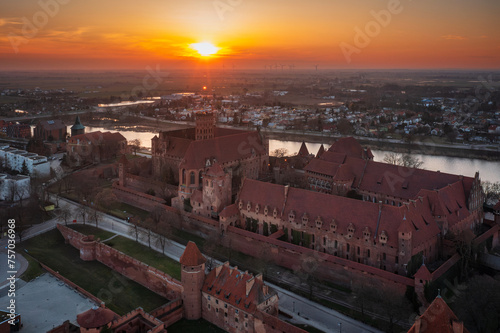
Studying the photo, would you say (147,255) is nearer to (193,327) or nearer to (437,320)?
(193,327)

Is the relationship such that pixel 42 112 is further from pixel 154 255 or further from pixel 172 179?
pixel 154 255

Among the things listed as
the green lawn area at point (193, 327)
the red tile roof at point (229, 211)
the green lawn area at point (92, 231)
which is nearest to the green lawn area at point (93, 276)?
the green lawn area at point (92, 231)

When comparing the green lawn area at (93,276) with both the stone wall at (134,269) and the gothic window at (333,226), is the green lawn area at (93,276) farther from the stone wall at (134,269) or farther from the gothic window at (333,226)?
the gothic window at (333,226)

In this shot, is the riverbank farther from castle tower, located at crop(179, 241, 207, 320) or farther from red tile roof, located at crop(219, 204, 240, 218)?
castle tower, located at crop(179, 241, 207, 320)

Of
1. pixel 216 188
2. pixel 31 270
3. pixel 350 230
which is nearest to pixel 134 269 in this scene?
pixel 31 270

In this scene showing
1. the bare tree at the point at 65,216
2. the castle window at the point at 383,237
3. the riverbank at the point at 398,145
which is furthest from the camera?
the riverbank at the point at 398,145

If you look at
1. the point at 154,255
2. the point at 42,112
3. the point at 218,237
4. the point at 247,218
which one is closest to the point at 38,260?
the point at 154,255
